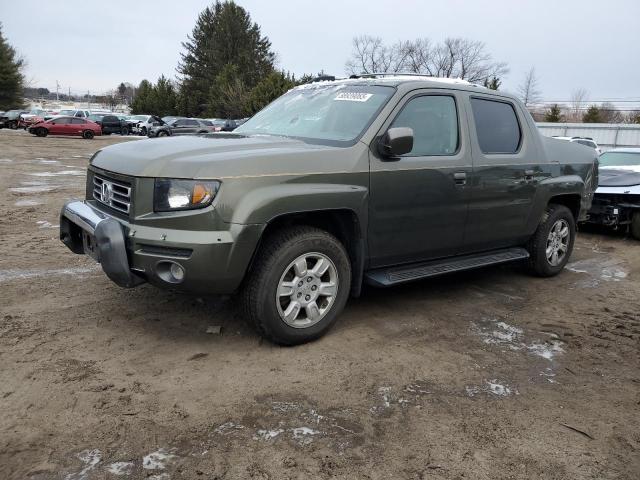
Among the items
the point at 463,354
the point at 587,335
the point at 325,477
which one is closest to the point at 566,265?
the point at 587,335

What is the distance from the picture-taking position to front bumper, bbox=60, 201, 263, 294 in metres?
3.30

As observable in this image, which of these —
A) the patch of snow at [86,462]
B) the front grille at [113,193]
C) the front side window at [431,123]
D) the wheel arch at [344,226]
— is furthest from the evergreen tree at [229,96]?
the patch of snow at [86,462]

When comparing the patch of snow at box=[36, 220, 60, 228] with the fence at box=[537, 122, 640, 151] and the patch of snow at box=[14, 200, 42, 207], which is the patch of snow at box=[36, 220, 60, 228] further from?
the fence at box=[537, 122, 640, 151]

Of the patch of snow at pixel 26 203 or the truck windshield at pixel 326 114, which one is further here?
the patch of snow at pixel 26 203

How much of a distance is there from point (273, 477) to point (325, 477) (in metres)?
0.23

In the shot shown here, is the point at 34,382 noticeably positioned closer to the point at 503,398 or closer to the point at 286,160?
the point at 286,160

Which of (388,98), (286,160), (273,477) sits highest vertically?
(388,98)

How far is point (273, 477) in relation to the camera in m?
2.45

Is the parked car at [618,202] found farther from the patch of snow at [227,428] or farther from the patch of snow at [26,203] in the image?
the patch of snow at [26,203]

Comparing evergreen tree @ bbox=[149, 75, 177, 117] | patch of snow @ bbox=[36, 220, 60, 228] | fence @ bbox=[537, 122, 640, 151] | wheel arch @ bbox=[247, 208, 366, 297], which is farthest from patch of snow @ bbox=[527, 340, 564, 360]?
evergreen tree @ bbox=[149, 75, 177, 117]

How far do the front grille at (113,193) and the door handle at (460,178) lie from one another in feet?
8.22

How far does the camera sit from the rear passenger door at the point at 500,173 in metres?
4.71

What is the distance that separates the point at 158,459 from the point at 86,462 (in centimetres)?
32

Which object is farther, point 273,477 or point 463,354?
point 463,354
